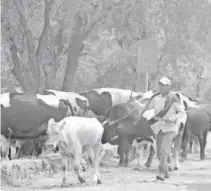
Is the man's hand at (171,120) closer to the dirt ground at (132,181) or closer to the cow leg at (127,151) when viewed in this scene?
the dirt ground at (132,181)

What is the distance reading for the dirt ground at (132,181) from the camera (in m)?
13.0

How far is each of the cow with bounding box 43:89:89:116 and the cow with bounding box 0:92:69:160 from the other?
1017 millimetres

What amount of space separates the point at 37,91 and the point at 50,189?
7896 millimetres

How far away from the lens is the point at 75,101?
1861cm

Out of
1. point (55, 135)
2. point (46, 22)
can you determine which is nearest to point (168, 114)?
point (55, 135)

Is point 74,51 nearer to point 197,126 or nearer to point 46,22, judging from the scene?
point 46,22

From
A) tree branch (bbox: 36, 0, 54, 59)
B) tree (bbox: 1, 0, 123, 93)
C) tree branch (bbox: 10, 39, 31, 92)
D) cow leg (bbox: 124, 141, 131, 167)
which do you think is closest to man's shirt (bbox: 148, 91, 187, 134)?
cow leg (bbox: 124, 141, 131, 167)

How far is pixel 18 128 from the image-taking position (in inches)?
634

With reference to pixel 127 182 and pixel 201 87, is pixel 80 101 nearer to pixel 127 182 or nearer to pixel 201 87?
pixel 127 182

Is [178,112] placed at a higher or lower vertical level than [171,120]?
higher

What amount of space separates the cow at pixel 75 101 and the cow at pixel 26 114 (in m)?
1.02

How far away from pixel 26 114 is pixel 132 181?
333 centimetres

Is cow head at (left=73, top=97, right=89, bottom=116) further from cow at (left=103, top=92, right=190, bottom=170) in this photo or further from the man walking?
the man walking

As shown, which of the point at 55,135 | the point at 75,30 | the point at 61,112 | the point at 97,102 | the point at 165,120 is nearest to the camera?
the point at 55,135
